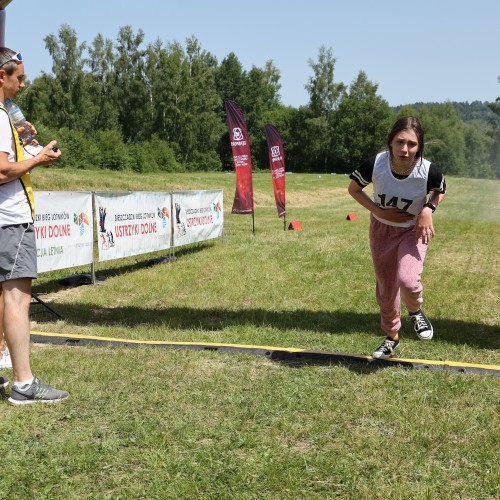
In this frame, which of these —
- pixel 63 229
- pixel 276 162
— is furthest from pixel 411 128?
pixel 276 162

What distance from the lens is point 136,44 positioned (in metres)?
65.9

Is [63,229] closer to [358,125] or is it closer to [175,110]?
[175,110]

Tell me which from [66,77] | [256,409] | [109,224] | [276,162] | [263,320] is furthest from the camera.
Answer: [66,77]

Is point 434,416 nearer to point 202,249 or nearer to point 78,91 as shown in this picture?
point 202,249

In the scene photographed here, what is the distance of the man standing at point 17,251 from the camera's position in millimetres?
3824

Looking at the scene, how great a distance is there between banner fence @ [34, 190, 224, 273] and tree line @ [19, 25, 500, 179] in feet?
92.0

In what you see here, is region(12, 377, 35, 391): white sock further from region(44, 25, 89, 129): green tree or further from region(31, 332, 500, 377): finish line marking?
region(44, 25, 89, 129): green tree

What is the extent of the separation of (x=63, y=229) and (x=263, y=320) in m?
3.67

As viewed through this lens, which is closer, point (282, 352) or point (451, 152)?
point (282, 352)

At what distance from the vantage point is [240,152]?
54.4 ft

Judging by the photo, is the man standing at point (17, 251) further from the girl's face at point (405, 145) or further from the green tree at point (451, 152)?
the green tree at point (451, 152)

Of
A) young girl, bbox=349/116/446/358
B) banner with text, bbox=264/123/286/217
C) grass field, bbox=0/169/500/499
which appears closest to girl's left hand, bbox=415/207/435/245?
young girl, bbox=349/116/446/358

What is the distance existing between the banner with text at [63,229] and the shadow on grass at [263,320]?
986 millimetres

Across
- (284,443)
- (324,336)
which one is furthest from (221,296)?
(284,443)
